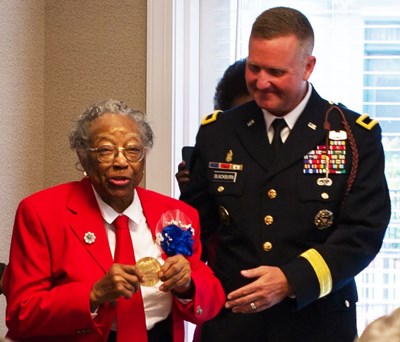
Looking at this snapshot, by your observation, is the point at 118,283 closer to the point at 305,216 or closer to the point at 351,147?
the point at 305,216

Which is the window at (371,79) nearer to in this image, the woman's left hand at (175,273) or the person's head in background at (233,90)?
the person's head in background at (233,90)

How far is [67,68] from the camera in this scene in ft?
12.7

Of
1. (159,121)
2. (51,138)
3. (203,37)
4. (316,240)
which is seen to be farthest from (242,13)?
(316,240)

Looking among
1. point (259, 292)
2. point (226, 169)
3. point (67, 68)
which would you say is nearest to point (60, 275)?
point (259, 292)


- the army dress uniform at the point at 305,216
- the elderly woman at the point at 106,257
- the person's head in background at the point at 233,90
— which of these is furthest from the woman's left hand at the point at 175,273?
the person's head in background at the point at 233,90

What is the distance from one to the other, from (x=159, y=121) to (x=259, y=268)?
1557 millimetres

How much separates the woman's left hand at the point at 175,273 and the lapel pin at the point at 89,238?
21cm

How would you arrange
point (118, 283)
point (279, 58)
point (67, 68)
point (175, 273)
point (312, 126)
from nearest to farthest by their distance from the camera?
1. point (118, 283)
2. point (175, 273)
3. point (279, 58)
4. point (312, 126)
5. point (67, 68)

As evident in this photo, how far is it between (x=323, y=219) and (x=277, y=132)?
29 cm

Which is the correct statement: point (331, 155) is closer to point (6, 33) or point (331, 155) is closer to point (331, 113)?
point (331, 113)

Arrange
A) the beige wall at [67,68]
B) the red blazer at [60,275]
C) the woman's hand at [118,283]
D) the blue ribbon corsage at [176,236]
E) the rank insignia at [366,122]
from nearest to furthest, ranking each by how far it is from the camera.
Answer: the woman's hand at [118,283]
the red blazer at [60,275]
the blue ribbon corsage at [176,236]
the rank insignia at [366,122]
the beige wall at [67,68]

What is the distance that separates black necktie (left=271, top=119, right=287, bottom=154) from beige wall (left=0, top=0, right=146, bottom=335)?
52.7 inches

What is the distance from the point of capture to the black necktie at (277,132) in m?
2.57

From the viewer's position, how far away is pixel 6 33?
349 centimetres
